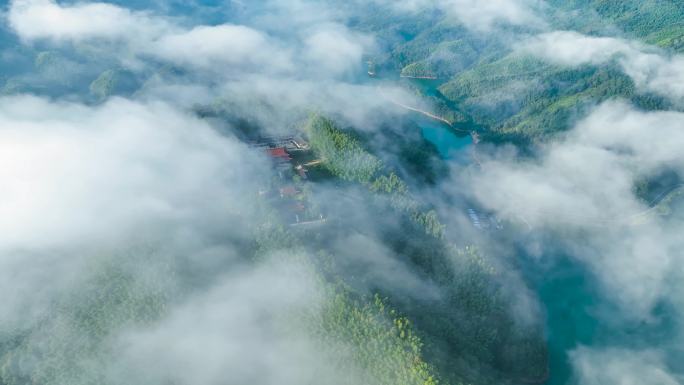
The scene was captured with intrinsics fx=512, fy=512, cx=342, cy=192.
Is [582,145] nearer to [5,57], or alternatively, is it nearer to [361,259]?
[361,259]

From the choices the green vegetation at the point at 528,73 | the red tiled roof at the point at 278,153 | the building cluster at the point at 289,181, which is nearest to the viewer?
the building cluster at the point at 289,181

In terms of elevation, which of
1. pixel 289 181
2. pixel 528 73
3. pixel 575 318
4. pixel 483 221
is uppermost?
pixel 528 73

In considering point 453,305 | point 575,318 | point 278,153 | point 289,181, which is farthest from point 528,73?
point 453,305

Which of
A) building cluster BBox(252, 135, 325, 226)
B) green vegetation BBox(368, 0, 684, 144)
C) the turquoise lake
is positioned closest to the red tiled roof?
building cluster BBox(252, 135, 325, 226)

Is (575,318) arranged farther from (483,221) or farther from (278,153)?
(278,153)

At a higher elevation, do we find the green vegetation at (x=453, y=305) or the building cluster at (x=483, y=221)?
the green vegetation at (x=453, y=305)

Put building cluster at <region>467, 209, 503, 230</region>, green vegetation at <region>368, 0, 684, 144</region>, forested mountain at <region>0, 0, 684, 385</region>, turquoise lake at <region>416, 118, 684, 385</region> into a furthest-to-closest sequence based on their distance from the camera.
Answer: green vegetation at <region>368, 0, 684, 144</region> → building cluster at <region>467, 209, 503, 230</region> → turquoise lake at <region>416, 118, 684, 385</region> → forested mountain at <region>0, 0, 684, 385</region>

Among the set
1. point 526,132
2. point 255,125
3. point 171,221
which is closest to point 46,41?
point 255,125

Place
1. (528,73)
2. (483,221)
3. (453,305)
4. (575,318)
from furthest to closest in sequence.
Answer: (528,73) < (483,221) < (575,318) < (453,305)

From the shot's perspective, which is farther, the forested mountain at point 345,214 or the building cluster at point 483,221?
the building cluster at point 483,221

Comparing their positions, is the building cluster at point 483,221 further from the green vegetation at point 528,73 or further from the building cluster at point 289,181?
the green vegetation at point 528,73

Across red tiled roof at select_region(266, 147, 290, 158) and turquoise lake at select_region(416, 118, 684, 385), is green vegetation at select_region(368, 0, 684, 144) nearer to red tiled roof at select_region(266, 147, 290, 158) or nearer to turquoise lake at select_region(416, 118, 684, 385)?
turquoise lake at select_region(416, 118, 684, 385)

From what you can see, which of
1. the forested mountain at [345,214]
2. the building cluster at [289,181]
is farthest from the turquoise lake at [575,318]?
the building cluster at [289,181]

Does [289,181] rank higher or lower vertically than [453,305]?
higher
